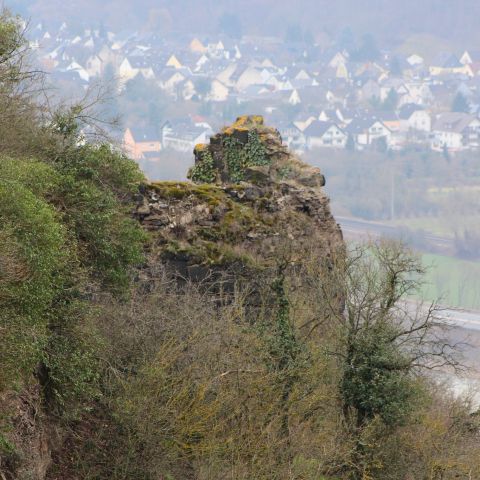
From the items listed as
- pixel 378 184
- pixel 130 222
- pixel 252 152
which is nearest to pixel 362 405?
pixel 130 222

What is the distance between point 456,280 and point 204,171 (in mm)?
69391

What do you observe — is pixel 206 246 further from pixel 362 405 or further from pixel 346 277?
pixel 362 405

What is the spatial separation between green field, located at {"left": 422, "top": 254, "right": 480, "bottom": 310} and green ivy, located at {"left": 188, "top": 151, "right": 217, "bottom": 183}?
56949mm

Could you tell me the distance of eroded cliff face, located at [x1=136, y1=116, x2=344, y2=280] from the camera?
24.2 m

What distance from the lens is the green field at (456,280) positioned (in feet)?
288

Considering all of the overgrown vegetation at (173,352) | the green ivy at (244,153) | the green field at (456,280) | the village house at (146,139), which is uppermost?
the village house at (146,139)

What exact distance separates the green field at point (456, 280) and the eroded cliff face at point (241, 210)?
5697cm

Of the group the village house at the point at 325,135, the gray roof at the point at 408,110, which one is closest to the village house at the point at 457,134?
the gray roof at the point at 408,110

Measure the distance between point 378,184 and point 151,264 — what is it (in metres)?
105

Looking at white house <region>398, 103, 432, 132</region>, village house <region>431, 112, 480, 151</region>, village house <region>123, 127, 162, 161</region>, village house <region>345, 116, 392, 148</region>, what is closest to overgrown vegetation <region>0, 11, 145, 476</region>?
village house <region>123, 127, 162, 161</region>

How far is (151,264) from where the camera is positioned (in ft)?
76.5

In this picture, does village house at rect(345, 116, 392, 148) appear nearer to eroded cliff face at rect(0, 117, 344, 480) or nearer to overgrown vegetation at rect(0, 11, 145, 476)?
eroded cliff face at rect(0, 117, 344, 480)

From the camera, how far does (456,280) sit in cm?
9494

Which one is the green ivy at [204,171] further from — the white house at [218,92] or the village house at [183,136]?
the white house at [218,92]
